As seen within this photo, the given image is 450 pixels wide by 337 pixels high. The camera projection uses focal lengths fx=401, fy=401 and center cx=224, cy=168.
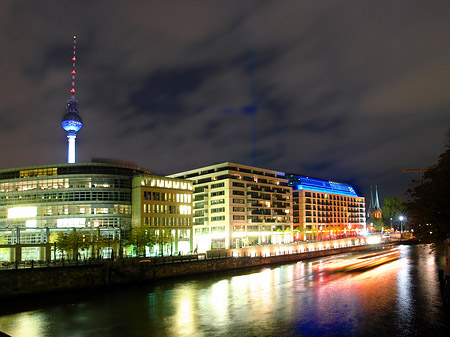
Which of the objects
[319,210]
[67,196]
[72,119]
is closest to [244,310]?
[67,196]

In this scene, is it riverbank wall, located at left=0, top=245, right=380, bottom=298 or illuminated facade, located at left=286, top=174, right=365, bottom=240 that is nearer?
riverbank wall, located at left=0, top=245, right=380, bottom=298

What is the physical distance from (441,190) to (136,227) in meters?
Answer: 59.6

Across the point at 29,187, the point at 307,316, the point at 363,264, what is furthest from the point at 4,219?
the point at 363,264

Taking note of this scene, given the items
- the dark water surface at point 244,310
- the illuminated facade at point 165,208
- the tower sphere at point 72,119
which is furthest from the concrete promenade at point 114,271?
the tower sphere at point 72,119

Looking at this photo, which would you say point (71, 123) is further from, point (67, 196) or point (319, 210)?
point (319, 210)

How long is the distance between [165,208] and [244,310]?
54.4 m

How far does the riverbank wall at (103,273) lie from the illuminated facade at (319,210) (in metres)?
72.9

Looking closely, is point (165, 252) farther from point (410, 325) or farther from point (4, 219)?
point (410, 325)

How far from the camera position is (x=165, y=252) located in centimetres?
9431

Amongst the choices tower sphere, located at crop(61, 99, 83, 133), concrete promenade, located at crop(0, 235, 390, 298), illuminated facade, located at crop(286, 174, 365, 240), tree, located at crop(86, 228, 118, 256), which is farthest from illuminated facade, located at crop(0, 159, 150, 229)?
illuminated facade, located at crop(286, 174, 365, 240)

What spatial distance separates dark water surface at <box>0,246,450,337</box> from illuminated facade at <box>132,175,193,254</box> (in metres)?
28.1

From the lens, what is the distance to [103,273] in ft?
210

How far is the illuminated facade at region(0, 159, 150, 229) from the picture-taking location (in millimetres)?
91312

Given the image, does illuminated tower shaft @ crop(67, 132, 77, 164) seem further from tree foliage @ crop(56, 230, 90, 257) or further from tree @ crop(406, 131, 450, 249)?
tree @ crop(406, 131, 450, 249)
